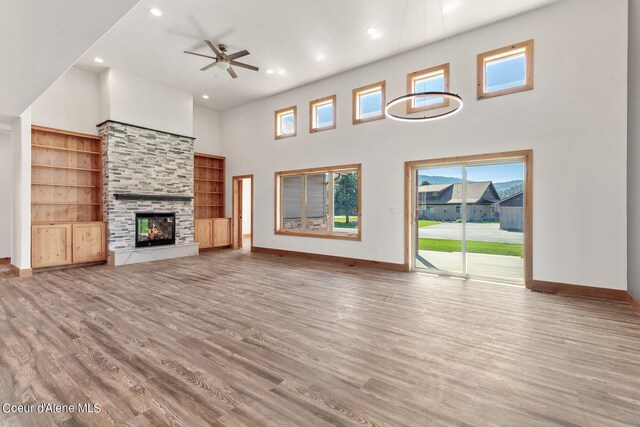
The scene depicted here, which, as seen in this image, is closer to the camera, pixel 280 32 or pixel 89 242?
pixel 280 32

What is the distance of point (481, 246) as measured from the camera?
5.64 metres

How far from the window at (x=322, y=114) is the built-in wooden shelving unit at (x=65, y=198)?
546 centimetres

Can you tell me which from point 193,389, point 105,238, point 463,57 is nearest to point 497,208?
point 463,57

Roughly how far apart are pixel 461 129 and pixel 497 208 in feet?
5.45

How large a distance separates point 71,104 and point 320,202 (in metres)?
6.52

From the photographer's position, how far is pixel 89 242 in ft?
22.5

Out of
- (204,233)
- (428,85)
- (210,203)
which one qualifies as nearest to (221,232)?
(204,233)

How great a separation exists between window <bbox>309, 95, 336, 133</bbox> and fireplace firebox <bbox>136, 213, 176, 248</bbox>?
4.74 meters

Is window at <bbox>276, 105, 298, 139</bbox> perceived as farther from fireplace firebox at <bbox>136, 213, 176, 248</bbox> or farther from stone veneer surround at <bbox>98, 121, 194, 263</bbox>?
fireplace firebox at <bbox>136, 213, 176, 248</bbox>

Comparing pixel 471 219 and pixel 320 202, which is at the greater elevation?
pixel 320 202

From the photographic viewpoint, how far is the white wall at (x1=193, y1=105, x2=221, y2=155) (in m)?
9.69

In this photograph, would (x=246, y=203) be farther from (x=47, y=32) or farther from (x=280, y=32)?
(x=47, y=32)

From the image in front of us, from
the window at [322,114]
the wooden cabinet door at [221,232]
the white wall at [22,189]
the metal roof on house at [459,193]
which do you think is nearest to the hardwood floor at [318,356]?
the white wall at [22,189]

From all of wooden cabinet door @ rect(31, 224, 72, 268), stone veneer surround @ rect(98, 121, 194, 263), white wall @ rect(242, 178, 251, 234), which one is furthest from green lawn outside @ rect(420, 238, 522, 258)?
wooden cabinet door @ rect(31, 224, 72, 268)
